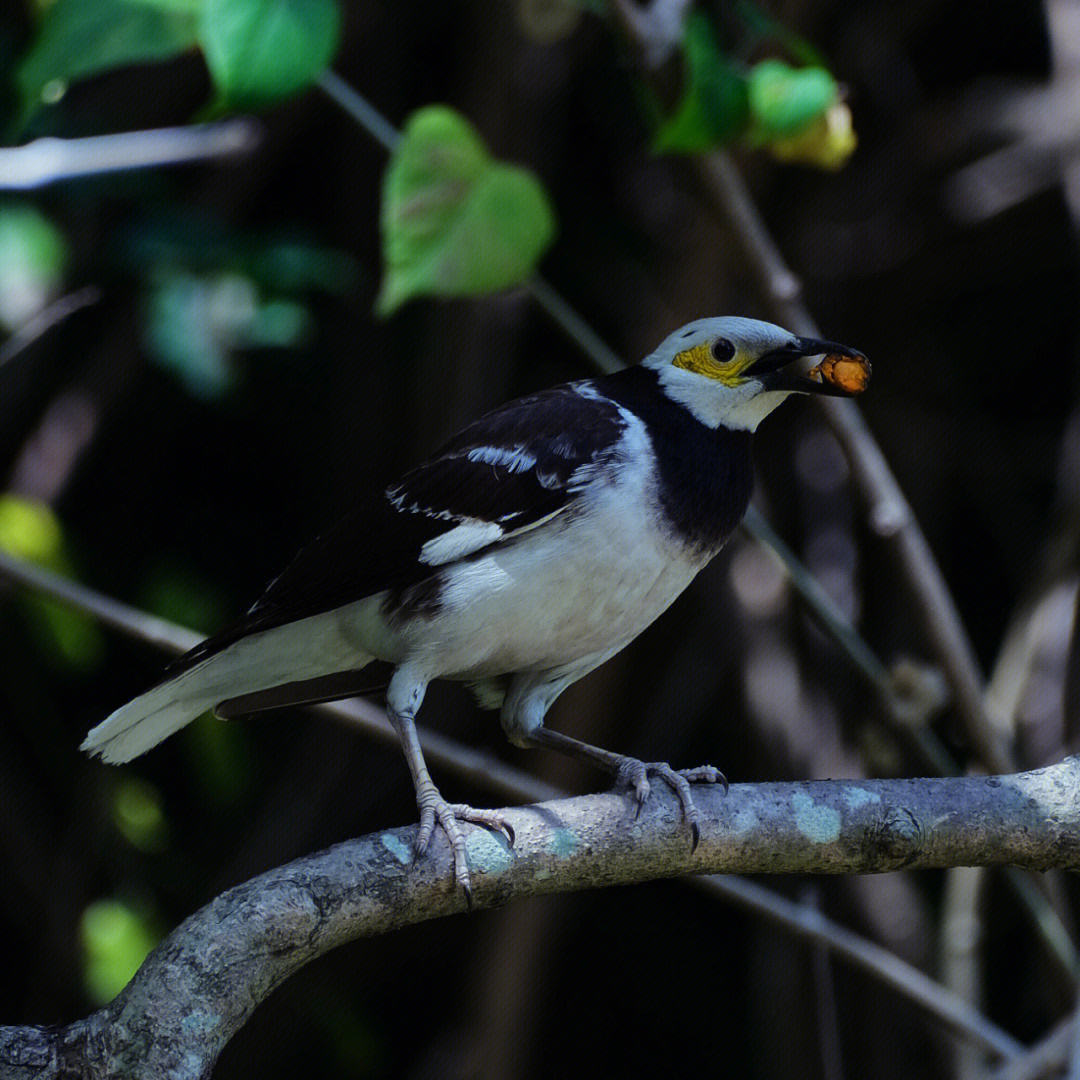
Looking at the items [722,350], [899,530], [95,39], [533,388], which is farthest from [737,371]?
[533,388]

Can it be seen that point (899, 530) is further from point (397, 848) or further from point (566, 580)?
point (397, 848)

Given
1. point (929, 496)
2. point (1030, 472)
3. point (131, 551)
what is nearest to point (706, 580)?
point (929, 496)

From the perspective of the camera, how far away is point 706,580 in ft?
14.5

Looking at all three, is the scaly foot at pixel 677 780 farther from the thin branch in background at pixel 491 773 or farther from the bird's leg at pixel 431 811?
the thin branch in background at pixel 491 773

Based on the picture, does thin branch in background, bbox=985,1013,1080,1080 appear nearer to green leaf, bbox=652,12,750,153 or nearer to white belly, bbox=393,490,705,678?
white belly, bbox=393,490,705,678

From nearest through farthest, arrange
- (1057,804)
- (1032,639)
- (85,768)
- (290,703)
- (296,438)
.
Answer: (1057,804) → (290,703) → (1032,639) → (85,768) → (296,438)

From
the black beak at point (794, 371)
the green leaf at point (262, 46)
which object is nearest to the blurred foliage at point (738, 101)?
the black beak at point (794, 371)

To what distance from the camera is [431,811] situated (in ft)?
6.65

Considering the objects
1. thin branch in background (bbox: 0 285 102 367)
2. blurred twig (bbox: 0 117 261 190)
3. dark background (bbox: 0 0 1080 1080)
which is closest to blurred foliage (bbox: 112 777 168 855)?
dark background (bbox: 0 0 1080 1080)

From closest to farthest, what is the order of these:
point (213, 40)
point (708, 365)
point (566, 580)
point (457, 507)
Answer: point (213, 40)
point (566, 580)
point (457, 507)
point (708, 365)

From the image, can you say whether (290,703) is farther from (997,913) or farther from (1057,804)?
(997,913)

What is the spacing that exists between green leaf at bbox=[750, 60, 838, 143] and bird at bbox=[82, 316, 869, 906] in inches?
14.9

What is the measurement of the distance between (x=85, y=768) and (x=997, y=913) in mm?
2971

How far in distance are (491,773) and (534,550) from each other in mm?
667
